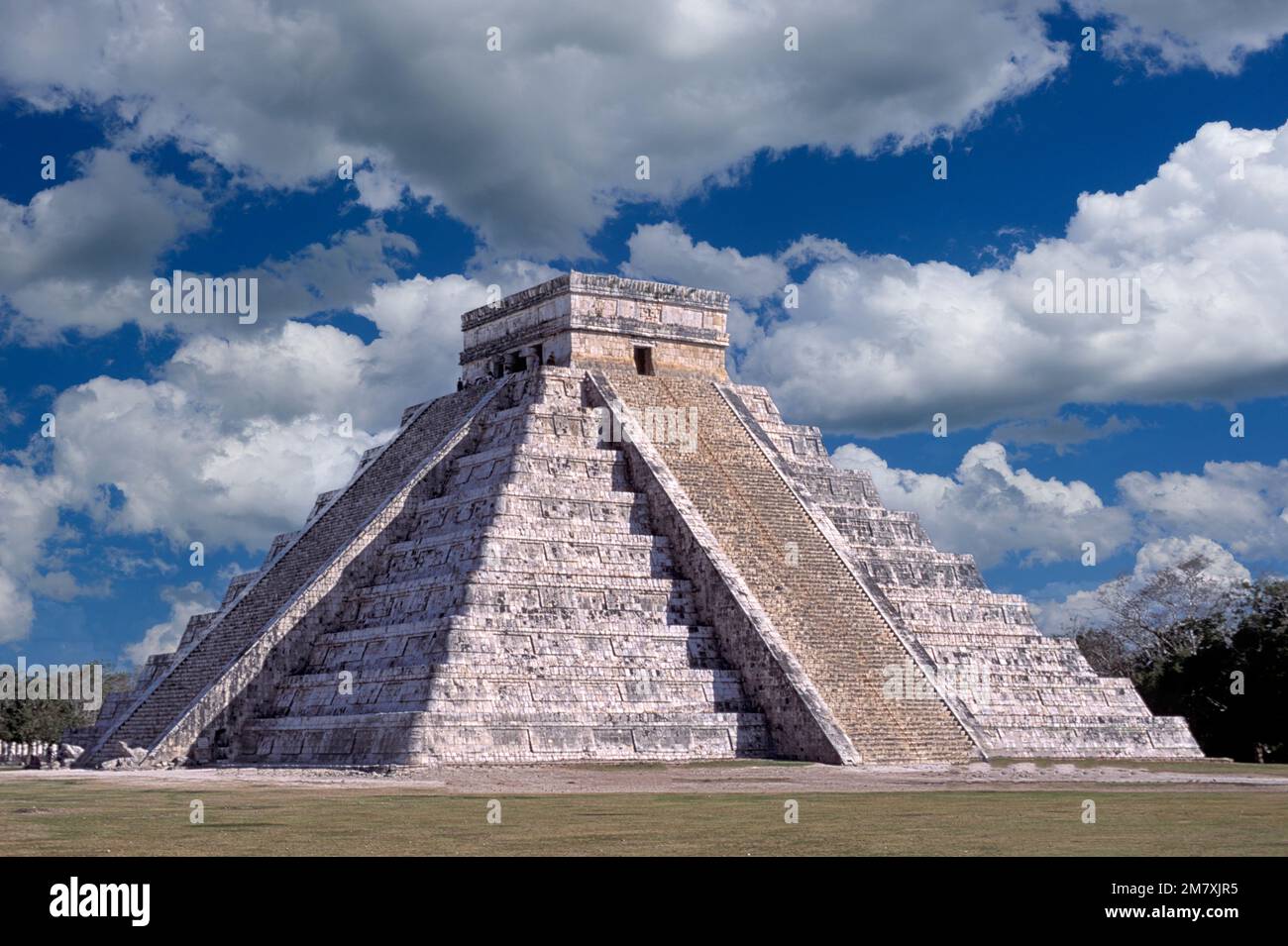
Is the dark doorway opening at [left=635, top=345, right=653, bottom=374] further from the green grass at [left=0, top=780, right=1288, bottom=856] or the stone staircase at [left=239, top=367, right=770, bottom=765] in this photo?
the green grass at [left=0, top=780, right=1288, bottom=856]

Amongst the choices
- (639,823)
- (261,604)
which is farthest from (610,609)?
(639,823)

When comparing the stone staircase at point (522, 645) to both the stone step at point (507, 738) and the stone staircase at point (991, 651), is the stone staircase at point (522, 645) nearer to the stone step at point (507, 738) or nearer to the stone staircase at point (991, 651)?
the stone step at point (507, 738)

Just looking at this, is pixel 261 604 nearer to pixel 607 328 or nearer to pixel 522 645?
pixel 522 645

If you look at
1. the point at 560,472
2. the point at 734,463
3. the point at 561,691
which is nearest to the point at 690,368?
the point at 734,463

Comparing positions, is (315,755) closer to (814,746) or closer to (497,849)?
(814,746)

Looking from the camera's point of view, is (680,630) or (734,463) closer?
(680,630)

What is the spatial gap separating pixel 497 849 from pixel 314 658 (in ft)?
65.3

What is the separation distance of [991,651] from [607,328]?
1173cm

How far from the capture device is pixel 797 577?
3359 centimetres

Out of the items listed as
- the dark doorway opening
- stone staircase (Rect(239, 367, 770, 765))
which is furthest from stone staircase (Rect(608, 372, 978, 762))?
stone staircase (Rect(239, 367, 770, 765))

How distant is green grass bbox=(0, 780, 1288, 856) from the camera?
14.2 meters

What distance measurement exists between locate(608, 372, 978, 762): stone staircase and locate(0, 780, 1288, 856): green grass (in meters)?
7.33
